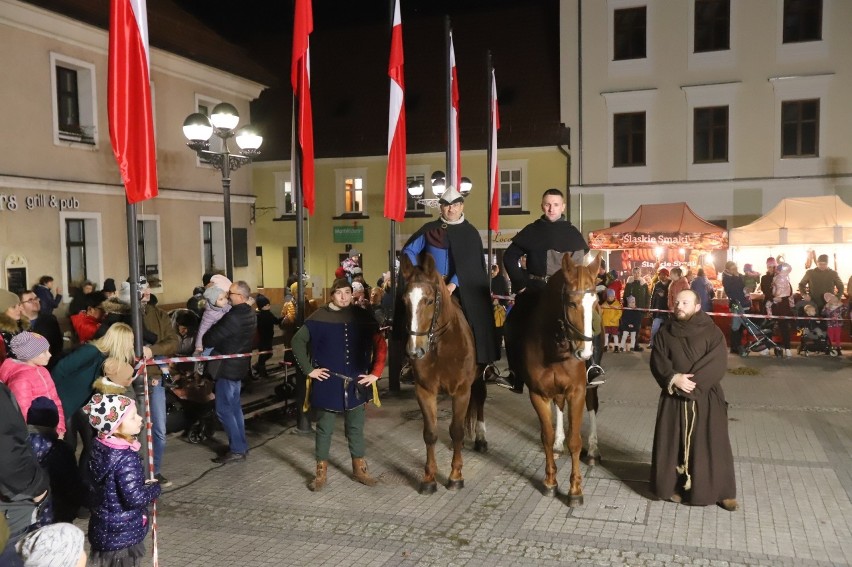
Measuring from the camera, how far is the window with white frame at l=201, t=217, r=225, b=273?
22.9 metres

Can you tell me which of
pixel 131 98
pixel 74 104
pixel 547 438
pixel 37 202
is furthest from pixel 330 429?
pixel 74 104

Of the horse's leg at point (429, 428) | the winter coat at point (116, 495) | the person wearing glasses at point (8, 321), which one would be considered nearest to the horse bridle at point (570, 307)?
the horse's leg at point (429, 428)

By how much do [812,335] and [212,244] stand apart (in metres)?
17.0

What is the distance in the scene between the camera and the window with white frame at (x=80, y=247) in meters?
17.9

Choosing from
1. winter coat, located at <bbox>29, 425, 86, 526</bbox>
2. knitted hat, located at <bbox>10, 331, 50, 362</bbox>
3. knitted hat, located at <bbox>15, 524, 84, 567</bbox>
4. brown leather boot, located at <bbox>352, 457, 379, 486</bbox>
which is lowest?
brown leather boot, located at <bbox>352, 457, 379, 486</bbox>

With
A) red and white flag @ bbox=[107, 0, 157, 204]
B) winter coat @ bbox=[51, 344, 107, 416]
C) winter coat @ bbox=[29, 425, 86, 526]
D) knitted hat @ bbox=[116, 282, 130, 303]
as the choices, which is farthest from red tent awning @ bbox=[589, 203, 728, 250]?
winter coat @ bbox=[29, 425, 86, 526]

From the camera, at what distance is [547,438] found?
272 inches

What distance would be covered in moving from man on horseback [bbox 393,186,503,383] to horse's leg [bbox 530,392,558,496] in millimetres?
753

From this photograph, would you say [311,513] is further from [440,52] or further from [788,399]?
[440,52]

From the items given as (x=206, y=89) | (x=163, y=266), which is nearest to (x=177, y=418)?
(x=163, y=266)

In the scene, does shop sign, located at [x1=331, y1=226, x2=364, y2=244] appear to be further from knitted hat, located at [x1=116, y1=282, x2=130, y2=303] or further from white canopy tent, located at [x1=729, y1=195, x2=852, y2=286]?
knitted hat, located at [x1=116, y1=282, x2=130, y2=303]

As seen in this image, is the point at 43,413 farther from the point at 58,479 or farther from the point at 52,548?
the point at 52,548

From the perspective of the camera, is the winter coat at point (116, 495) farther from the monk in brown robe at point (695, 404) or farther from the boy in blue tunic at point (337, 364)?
the monk in brown robe at point (695, 404)

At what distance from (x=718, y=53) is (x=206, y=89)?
1691 cm
